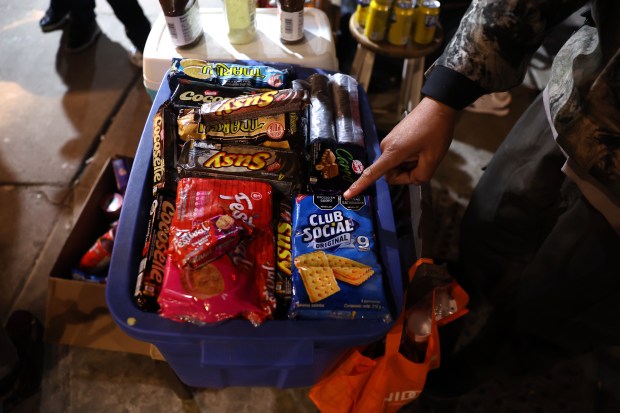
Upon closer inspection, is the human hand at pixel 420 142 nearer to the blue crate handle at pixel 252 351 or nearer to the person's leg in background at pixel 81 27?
the blue crate handle at pixel 252 351

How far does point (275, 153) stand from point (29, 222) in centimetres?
114

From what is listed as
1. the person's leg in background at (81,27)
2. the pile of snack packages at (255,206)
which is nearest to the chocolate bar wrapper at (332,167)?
the pile of snack packages at (255,206)

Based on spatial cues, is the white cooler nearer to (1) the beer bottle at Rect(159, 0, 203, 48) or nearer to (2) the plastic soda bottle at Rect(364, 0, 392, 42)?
(1) the beer bottle at Rect(159, 0, 203, 48)

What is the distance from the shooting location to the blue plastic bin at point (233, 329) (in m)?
0.64

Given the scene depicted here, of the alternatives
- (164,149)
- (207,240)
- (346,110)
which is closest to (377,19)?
(346,110)

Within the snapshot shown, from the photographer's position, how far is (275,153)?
790mm

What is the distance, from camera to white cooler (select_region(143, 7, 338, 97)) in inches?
40.3

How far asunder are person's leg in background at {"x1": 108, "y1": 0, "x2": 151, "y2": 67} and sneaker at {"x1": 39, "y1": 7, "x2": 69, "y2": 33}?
1.77ft

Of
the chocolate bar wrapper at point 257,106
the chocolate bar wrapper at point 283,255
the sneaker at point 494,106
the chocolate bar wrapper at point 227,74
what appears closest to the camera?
the chocolate bar wrapper at point 283,255

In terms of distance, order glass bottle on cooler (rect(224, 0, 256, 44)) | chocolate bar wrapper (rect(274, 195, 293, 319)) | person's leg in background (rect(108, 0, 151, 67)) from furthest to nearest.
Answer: person's leg in background (rect(108, 0, 151, 67)) < glass bottle on cooler (rect(224, 0, 256, 44)) < chocolate bar wrapper (rect(274, 195, 293, 319))

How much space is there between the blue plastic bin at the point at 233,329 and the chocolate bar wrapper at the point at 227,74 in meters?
0.22

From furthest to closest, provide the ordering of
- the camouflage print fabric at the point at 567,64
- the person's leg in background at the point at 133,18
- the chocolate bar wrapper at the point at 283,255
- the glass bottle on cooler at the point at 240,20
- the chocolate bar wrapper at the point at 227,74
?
the person's leg in background at the point at 133,18 < the glass bottle on cooler at the point at 240,20 < the chocolate bar wrapper at the point at 227,74 < the chocolate bar wrapper at the point at 283,255 < the camouflage print fabric at the point at 567,64

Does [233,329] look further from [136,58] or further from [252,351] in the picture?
[136,58]

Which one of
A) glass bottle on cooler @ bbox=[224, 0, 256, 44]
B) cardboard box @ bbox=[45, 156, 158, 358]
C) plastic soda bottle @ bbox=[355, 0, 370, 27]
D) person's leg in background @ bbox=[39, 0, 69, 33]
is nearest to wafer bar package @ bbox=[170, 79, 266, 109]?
glass bottle on cooler @ bbox=[224, 0, 256, 44]
